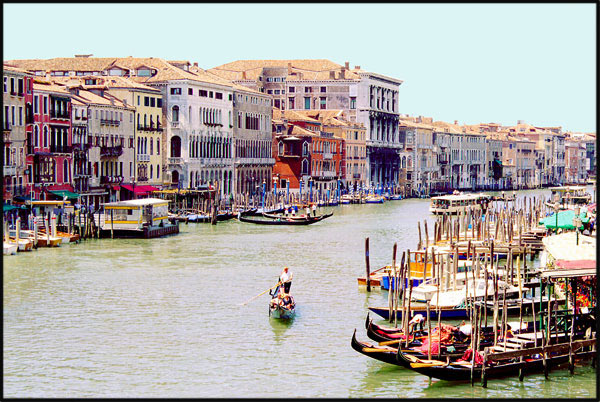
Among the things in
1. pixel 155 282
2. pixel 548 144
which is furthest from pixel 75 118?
pixel 548 144

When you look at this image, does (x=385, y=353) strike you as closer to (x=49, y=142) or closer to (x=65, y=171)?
(x=49, y=142)

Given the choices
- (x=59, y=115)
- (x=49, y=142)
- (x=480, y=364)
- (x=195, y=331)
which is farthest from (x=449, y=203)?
→ (x=480, y=364)

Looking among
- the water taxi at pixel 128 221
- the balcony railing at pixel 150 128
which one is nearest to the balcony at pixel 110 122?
the balcony railing at pixel 150 128

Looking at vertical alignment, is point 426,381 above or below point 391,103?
below

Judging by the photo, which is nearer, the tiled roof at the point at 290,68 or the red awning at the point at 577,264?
Result: the red awning at the point at 577,264

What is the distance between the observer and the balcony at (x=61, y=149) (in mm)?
35656

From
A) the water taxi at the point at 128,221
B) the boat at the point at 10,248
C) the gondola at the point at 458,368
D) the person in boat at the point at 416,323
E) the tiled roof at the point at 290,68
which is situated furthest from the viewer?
the tiled roof at the point at 290,68

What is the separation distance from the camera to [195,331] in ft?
54.5

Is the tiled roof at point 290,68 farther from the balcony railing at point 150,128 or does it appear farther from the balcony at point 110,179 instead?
the balcony at point 110,179

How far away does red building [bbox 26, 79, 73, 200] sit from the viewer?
1344 inches

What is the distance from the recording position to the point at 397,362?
13.5m

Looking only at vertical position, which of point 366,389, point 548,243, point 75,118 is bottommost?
point 366,389

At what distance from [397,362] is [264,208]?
1240 inches

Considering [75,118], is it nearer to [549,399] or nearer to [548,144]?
[549,399]
